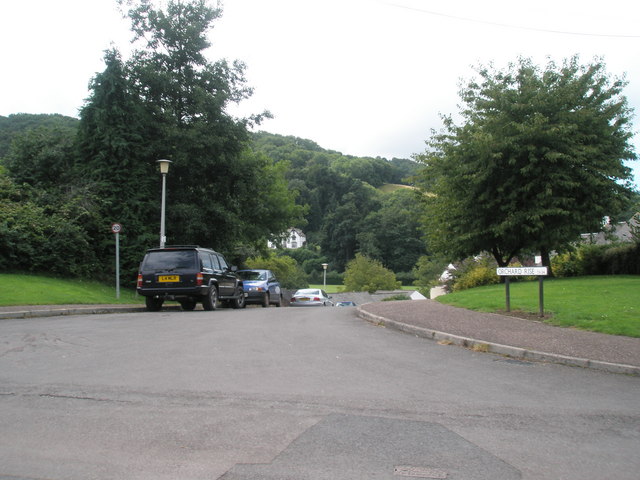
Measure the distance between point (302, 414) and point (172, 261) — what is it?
1208cm

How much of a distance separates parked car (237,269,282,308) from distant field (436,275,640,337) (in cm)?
897

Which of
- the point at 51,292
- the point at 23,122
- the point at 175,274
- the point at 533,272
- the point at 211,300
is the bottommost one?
the point at 211,300

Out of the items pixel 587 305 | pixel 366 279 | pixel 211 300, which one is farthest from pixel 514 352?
pixel 366 279

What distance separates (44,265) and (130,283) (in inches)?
171

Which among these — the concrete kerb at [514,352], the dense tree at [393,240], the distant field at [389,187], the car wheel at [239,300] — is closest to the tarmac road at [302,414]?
the concrete kerb at [514,352]

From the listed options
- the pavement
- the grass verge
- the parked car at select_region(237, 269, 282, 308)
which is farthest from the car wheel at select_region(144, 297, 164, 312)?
the parked car at select_region(237, 269, 282, 308)

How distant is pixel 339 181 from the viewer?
383 ft

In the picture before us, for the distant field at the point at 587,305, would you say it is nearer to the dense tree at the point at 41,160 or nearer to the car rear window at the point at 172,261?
the car rear window at the point at 172,261

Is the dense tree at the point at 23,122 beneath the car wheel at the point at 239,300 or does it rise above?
above

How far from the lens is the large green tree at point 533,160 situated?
20734 mm

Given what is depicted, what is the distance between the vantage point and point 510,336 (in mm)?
9367

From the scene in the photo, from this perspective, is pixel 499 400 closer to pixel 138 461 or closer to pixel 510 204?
pixel 138 461

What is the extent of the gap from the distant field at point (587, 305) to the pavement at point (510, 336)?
1.53 ft

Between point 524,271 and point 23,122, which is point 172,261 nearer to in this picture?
point 524,271
